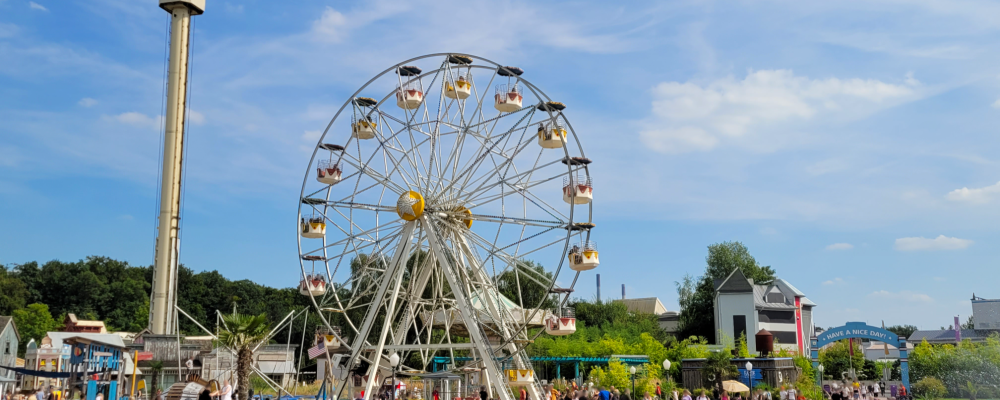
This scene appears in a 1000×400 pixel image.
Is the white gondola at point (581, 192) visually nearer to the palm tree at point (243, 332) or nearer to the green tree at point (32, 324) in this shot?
the palm tree at point (243, 332)

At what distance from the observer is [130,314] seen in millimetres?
83562

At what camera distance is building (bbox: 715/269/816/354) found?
2714 inches

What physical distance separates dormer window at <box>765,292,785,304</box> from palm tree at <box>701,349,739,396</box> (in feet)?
98.9

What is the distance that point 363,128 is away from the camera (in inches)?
1299

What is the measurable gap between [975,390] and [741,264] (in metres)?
43.5

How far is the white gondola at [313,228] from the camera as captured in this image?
31641 mm

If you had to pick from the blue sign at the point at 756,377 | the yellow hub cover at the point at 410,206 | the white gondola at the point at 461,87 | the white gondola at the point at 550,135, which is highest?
the white gondola at the point at 461,87

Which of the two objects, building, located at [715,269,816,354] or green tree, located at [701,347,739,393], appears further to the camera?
building, located at [715,269,816,354]

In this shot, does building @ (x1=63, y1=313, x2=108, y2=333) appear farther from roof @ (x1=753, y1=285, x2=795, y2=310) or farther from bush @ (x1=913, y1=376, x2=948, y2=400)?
bush @ (x1=913, y1=376, x2=948, y2=400)

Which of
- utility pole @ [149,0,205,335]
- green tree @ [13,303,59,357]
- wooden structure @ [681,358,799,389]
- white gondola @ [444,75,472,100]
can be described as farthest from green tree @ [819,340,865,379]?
green tree @ [13,303,59,357]

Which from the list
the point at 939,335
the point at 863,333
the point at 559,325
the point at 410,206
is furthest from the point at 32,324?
the point at 939,335

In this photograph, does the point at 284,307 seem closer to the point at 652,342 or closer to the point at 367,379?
the point at 652,342

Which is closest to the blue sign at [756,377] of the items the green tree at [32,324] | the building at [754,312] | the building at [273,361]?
the building at [273,361]

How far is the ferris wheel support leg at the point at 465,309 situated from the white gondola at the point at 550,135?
5.07 meters
